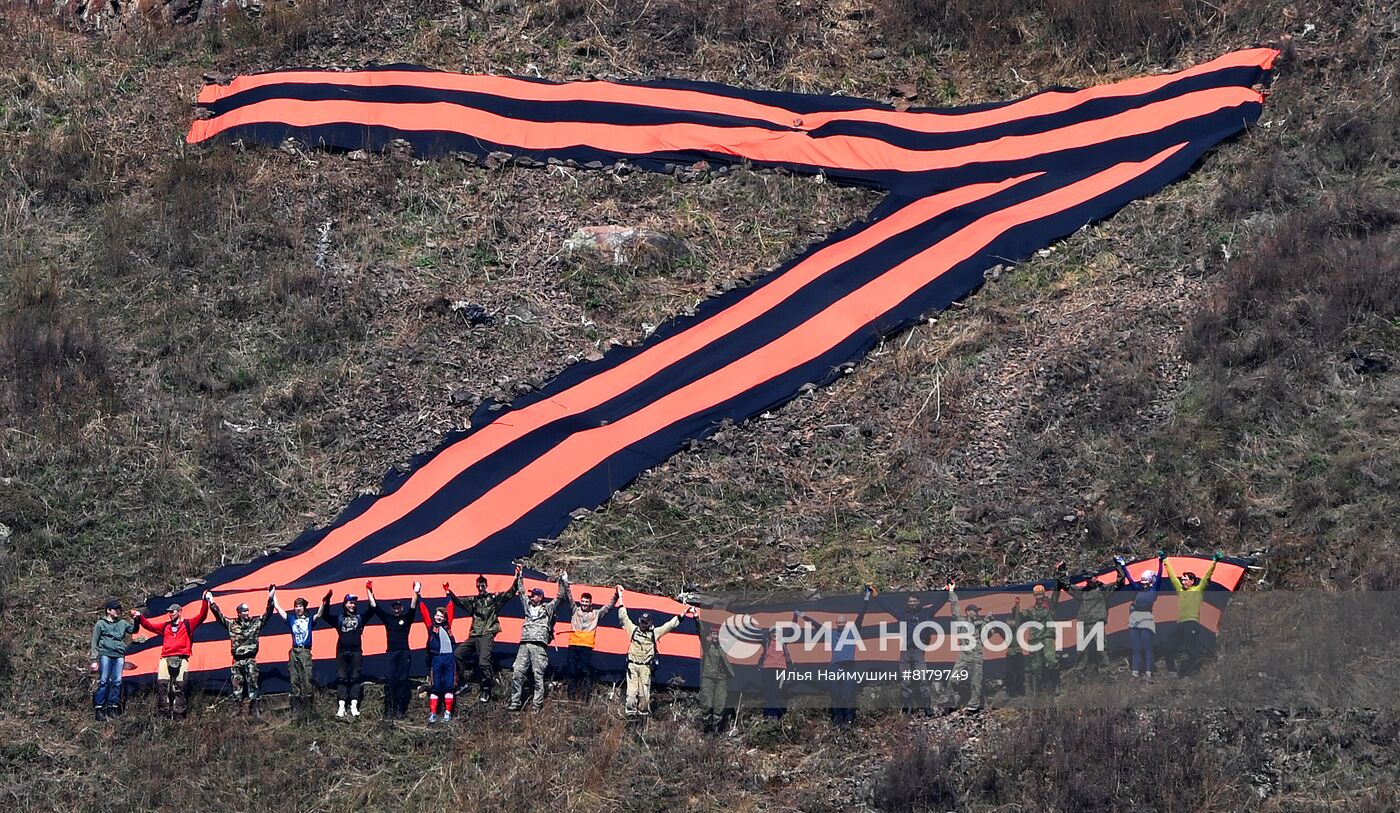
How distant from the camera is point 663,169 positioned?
23.2 m

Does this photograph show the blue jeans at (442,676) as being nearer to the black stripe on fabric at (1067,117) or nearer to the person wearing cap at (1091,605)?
the person wearing cap at (1091,605)

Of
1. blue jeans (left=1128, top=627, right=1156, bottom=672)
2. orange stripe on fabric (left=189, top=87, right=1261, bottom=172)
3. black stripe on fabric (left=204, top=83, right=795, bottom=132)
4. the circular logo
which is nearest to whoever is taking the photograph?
blue jeans (left=1128, top=627, right=1156, bottom=672)

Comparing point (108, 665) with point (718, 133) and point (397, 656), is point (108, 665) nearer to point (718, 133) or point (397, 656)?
point (397, 656)

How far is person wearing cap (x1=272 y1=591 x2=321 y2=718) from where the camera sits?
16312 millimetres

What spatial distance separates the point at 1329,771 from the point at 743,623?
226 inches

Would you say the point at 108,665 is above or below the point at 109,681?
above

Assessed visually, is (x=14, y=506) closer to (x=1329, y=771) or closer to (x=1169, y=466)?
(x=1169, y=466)

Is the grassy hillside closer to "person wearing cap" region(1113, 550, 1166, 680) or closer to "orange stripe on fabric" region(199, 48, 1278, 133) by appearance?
"orange stripe on fabric" region(199, 48, 1278, 133)

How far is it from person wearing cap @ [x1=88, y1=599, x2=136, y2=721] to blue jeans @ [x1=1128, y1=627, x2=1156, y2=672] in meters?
10.4

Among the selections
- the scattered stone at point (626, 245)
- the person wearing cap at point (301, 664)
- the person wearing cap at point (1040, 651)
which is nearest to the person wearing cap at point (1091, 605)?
the person wearing cap at point (1040, 651)

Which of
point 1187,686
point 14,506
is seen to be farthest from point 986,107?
point 14,506

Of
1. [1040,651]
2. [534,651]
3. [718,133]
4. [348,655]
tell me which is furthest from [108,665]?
[718,133]

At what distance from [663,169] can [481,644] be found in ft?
30.1

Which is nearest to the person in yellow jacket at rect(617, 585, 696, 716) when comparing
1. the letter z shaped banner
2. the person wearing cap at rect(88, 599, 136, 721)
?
the letter z shaped banner
